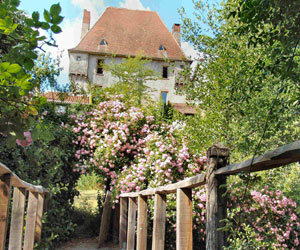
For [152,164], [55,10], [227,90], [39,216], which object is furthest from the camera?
[152,164]

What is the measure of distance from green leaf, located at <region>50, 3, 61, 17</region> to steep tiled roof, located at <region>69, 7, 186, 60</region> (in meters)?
26.3

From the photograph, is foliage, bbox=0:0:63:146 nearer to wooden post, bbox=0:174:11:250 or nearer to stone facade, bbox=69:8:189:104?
wooden post, bbox=0:174:11:250

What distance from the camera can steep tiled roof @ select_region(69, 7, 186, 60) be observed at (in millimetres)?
28219

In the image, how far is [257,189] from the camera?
4957 millimetres

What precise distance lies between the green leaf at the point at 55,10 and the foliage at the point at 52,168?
4.90m

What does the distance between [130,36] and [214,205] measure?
29686mm

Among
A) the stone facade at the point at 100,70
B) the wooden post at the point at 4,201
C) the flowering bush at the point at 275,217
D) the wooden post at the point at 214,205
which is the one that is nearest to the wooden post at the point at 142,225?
the flowering bush at the point at 275,217

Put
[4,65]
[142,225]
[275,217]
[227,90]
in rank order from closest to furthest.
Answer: [4,65] < [142,225] < [227,90] < [275,217]

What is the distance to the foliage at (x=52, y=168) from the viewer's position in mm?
6246

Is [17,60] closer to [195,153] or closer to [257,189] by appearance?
[257,189]

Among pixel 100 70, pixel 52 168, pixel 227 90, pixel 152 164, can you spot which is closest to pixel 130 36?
pixel 100 70

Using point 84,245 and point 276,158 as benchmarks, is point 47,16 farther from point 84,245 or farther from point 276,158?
point 84,245

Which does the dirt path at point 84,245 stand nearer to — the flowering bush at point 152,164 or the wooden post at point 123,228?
the wooden post at point 123,228

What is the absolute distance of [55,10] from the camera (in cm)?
123
